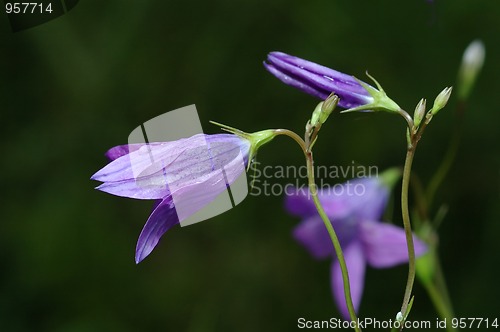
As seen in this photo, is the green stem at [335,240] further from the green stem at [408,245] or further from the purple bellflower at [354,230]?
the purple bellflower at [354,230]

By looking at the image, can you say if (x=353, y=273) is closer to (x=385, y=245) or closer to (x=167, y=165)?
(x=385, y=245)

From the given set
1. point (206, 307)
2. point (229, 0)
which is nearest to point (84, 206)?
point (206, 307)

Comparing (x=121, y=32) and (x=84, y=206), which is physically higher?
(x=121, y=32)

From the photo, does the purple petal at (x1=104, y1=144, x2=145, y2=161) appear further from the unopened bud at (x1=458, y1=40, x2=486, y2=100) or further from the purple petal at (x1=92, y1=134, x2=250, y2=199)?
the unopened bud at (x1=458, y1=40, x2=486, y2=100)

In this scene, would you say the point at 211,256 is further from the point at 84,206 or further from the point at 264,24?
the point at 264,24

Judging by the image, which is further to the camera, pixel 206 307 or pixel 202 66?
pixel 202 66

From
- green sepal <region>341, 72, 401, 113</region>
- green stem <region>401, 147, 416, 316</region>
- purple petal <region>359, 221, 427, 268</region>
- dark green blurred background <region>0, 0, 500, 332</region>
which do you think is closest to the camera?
green stem <region>401, 147, 416, 316</region>

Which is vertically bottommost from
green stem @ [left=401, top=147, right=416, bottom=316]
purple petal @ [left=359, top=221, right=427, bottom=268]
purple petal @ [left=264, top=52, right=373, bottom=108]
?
purple petal @ [left=359, top=221, right=427, bottom=268]

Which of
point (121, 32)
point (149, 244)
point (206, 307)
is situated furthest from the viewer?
point (121, 32)

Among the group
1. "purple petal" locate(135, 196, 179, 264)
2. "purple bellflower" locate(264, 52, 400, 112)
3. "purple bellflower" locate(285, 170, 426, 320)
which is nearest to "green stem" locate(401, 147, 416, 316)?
"purple bellflower" locate(264, 52, 400, 112)
